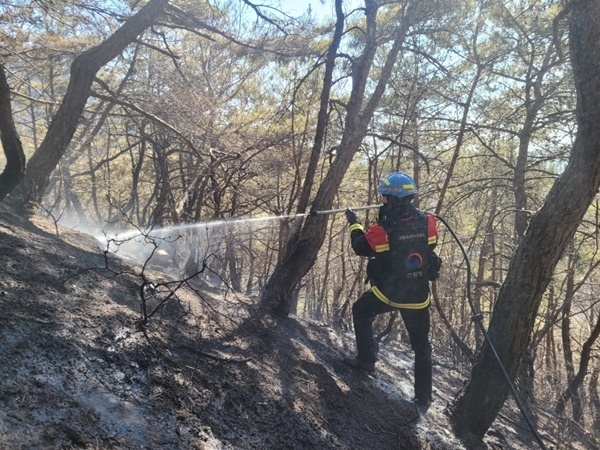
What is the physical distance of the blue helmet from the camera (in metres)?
3.71

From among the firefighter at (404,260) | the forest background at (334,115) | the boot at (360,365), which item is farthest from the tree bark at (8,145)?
the boot at (360,365)

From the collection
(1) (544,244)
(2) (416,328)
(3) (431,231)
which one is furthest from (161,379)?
(1) (544,244)

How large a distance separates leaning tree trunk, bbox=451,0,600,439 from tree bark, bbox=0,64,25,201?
5289mm

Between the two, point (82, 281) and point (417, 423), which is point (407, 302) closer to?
point (417, 423)

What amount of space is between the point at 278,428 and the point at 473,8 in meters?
7.01

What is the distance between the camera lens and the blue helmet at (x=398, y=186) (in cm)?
371

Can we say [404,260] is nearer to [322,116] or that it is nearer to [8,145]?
[322,116]

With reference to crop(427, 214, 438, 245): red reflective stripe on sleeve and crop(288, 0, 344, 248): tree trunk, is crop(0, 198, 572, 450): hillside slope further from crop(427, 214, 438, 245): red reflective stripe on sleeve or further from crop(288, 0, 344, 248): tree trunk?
crop(427, 214, 438, 245): red reflective stripe on sleeve

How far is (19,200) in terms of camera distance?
5.30 metres

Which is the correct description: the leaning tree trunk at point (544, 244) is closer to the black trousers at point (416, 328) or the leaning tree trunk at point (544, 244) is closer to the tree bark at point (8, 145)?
the black trousers at point (416, 328)

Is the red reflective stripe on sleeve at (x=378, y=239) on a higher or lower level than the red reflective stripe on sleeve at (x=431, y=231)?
lower

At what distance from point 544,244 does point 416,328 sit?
1.36 m

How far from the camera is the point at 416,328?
3.88 m

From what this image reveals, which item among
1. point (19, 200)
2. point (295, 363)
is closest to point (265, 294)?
point (295, 363)
